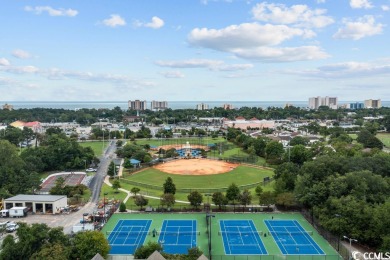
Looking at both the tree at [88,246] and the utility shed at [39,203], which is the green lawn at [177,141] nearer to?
the utility shed at [39,203]

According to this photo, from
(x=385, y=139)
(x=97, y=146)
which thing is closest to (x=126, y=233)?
(x=97, y=146)

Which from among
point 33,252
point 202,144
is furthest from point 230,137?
point 33,252

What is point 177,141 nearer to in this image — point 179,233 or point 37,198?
point 37,198

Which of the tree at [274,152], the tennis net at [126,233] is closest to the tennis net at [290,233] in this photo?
the tennis net at [126,233]

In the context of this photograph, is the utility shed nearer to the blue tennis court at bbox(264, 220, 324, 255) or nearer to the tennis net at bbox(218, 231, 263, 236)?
the tennis net at bbox(218, 231, 263, 236)

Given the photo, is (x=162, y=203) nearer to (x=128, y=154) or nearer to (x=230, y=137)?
(x=128, y=154)

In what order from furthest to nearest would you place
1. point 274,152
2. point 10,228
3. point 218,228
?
point 274,152 → point 218,228 → point 10,228
